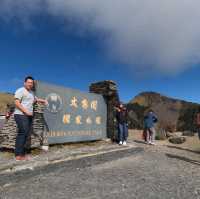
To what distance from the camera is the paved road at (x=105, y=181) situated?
533 cm

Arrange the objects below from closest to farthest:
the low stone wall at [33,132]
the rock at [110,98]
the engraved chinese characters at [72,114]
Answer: the low stone wall at [33,132] → the engraved chinese characters at [72,114] → the rock at [110,98]

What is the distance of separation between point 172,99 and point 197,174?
2042 cm

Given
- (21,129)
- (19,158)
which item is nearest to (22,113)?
(21,129)

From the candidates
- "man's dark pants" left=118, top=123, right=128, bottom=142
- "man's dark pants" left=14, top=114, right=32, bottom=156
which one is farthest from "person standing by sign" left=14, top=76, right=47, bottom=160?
"man's dark pants" left=118, top=123, right=128, bottom=142

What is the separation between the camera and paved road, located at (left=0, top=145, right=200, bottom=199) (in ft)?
17.5

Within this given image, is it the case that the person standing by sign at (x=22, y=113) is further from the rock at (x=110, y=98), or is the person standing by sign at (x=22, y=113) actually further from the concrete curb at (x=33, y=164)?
the rock at (x=110, y=98)

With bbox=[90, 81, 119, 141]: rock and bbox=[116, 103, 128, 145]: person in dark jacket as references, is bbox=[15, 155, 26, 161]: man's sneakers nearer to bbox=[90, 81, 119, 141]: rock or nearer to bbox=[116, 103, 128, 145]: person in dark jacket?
bbox=[116, 103, 128, 145]: person in dark jacket

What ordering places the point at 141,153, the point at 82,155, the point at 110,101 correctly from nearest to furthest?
the point at 82,155, the point at 141,153, the point at 110,101

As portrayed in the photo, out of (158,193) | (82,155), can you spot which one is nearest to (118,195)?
(158,193)

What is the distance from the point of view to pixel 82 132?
10867 millimetres

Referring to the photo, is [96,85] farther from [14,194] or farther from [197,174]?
[14,194]

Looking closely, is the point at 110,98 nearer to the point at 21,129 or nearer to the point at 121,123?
the point at 121,123

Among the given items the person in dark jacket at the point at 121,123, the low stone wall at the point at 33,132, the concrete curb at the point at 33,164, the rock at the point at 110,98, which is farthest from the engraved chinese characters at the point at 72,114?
the concrete curb at the point at 33,164

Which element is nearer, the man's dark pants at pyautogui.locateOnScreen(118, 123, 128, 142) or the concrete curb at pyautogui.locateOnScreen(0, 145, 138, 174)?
the concrete curb at pyautogui.locateOnScreen(0, 145, 138, 174)
